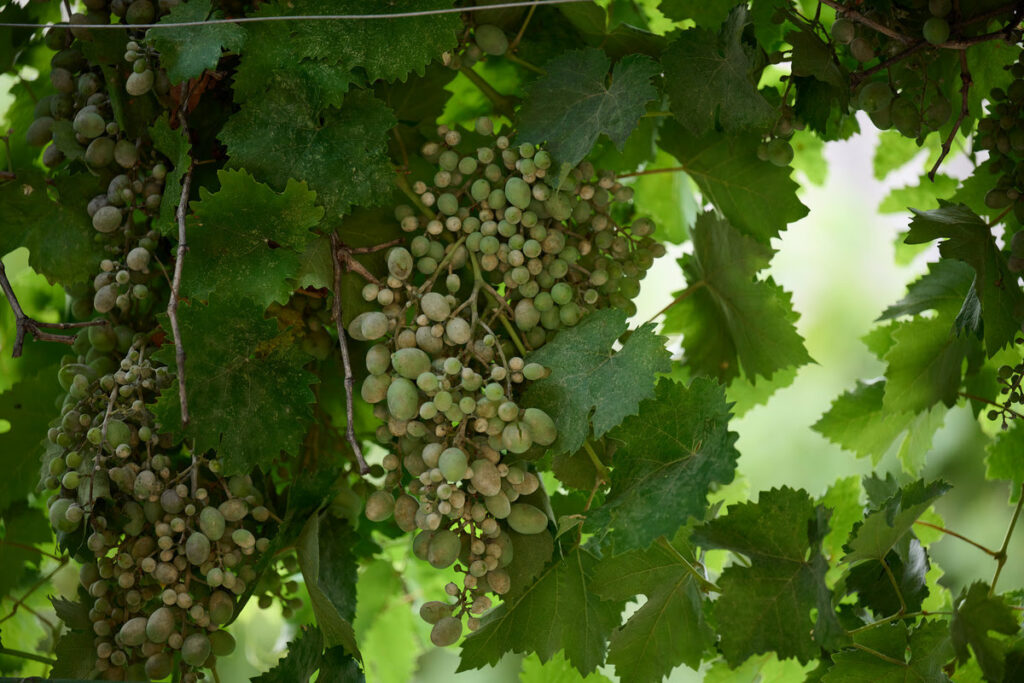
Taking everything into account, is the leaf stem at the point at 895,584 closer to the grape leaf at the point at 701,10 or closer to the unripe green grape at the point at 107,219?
the grape leaf at the point at 701,10

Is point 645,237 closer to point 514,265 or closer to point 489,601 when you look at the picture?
point 514,265

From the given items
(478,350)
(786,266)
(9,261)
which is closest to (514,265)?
(478,350)

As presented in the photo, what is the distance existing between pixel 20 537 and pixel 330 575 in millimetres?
Result: 383

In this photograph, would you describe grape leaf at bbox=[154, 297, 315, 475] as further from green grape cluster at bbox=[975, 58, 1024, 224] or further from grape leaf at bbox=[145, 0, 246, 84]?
→ green grape cluster at bbox=[975, 58, 1024, 224]

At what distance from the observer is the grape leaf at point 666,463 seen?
65 centimetres

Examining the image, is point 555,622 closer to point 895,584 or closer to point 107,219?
point 895,584

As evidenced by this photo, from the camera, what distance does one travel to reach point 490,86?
91 centimetres

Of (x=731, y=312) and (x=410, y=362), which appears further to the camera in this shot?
(x=731, y=312)

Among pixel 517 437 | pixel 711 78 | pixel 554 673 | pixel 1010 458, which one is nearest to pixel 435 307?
pixel 517 437

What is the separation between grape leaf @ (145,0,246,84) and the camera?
0.73 meters

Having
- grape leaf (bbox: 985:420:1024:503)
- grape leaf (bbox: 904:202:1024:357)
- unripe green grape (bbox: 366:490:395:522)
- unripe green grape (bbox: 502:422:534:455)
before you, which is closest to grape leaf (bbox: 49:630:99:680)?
unripe green grape (bbox: 366:490:395:522)

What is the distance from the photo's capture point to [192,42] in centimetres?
74

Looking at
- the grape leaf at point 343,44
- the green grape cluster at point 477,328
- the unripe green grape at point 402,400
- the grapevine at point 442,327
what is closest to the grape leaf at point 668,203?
the grapevine at point 442,327

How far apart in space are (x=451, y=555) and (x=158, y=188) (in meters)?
0.42
